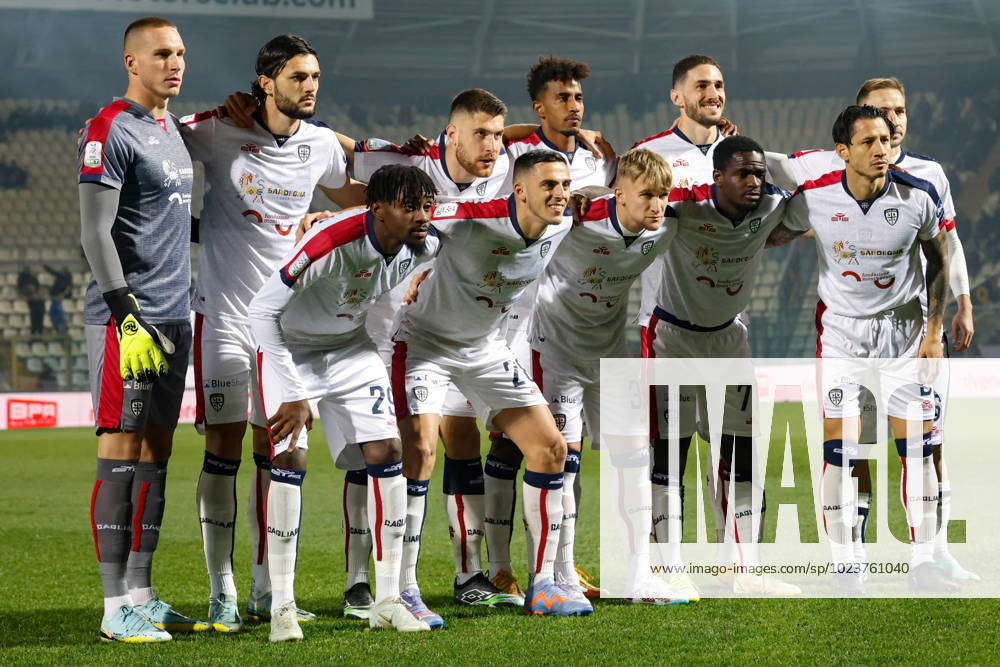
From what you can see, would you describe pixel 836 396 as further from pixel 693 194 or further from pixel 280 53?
pixel 280 53

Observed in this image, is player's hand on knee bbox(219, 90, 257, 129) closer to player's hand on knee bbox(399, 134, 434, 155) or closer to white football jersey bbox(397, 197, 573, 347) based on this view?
player's hand on knee bbox(399, 134, 434, 155)

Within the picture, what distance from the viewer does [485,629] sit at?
4.67 meters

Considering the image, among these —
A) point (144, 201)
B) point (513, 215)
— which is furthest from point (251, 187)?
point (513, 215)

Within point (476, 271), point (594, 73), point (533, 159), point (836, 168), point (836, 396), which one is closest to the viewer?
point (533, 159)

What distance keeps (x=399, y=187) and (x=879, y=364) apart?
8.34 feet

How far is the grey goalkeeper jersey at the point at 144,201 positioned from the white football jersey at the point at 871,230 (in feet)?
9.09

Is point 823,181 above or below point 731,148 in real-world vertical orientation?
below

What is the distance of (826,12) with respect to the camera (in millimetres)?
25641

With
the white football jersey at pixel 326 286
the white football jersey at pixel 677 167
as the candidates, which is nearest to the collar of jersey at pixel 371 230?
the white football jersey at pixel 326 286

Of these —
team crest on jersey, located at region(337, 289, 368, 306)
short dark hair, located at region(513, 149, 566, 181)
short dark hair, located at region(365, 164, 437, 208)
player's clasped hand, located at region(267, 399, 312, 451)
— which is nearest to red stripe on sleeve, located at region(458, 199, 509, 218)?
short dark hair, located at region(513, 149, 566, 181)

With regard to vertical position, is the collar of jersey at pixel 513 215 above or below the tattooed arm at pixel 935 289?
above

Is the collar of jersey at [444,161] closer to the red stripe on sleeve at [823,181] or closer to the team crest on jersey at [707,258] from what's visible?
the team crest on jersey at [707,258]

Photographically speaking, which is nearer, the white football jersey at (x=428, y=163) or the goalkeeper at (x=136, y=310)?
the goalkeeper at (x=136, y=310)

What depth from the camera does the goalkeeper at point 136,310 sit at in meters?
4.34
